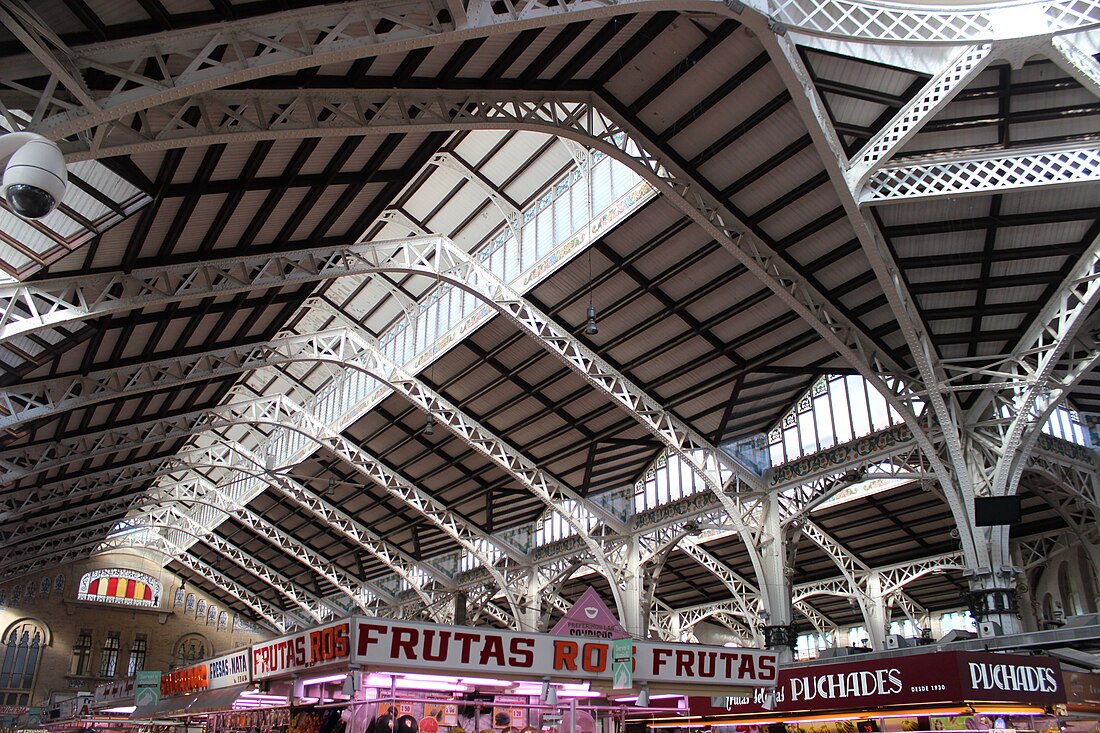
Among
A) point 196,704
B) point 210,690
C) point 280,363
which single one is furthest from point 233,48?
point 280,363

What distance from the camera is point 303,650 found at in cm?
1094

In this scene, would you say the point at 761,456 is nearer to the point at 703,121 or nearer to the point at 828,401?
the point at 828,401

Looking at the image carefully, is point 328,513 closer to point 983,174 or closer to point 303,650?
point 303,650

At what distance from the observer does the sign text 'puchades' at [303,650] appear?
9.88 m

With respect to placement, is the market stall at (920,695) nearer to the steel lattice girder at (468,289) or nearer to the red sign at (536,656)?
the red sign at (536,656)

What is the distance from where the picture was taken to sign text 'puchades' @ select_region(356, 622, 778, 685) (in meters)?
9.93

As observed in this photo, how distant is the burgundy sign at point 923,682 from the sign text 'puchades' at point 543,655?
127 cm

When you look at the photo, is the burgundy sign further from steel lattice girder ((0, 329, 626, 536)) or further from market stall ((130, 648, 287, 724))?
steel lattice girder ((0, 329, 626, 536))

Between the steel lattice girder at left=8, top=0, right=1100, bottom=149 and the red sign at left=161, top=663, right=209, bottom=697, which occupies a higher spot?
the steel lattice girder at left=8, top=0, right=1100, bottom=149

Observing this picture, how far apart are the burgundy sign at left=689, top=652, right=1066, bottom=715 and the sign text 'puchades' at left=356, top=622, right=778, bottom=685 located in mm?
1271

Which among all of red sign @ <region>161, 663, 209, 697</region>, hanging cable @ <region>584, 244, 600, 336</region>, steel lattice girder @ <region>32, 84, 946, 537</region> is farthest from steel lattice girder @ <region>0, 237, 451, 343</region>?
red sign @ <region>161, 663, 209, 697</region>

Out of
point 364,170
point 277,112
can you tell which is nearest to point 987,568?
point 364,170

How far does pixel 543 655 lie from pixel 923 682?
656 cm

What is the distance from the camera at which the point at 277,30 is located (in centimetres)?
1089
